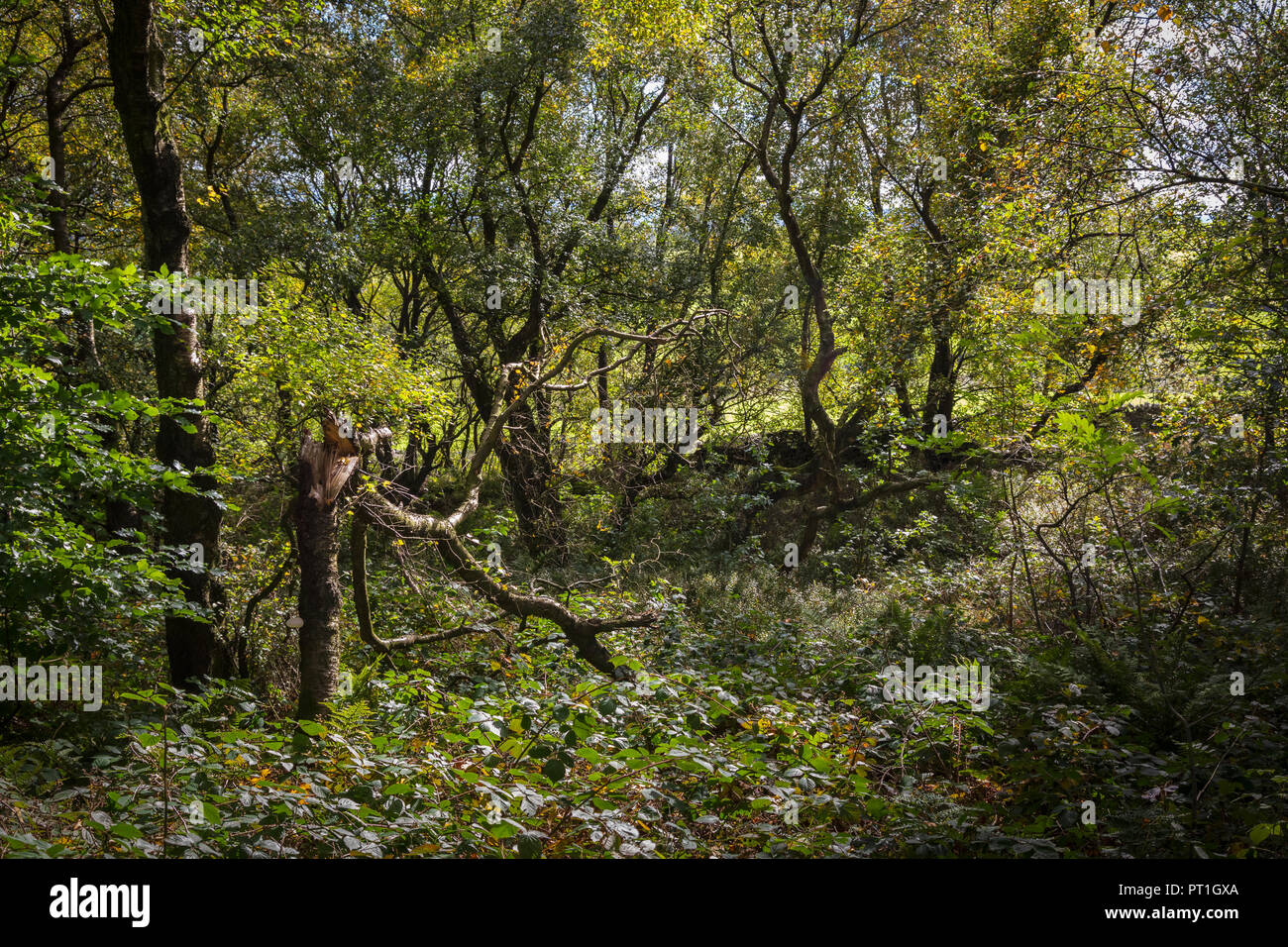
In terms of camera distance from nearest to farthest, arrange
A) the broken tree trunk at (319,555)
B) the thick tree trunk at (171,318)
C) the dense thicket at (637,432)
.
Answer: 1. the dense thicket at (637,432)
2. the broken tree trunk at (319,555)
3. the thick tree trunk at (171,318)

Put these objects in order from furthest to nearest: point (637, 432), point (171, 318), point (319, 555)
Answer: point (637, 432) → point (171, 318) → point (319, 555)

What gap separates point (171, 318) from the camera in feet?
22.5

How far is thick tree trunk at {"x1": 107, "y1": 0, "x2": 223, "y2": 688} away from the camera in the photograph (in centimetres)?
699

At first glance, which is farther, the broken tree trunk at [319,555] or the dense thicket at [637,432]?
→ the broken tree trunk at [319,555]

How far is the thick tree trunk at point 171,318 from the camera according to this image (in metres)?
6.99

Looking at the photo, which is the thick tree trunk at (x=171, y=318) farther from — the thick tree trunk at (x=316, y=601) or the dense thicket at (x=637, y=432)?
the thick tree trunk at (x=316, y=601)

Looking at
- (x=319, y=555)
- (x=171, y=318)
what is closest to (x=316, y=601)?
(x=319, y=555)

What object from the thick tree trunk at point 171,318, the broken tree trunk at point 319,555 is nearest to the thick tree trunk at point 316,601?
the broken tree trunk at point 319,555

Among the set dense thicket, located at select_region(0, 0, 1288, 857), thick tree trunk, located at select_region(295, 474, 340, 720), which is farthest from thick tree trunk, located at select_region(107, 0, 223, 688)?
thick tree trunk, located at select_region(295, 474, 340, 720)

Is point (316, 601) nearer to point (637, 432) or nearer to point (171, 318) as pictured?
point (171, 318)

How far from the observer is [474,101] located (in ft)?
44.4
